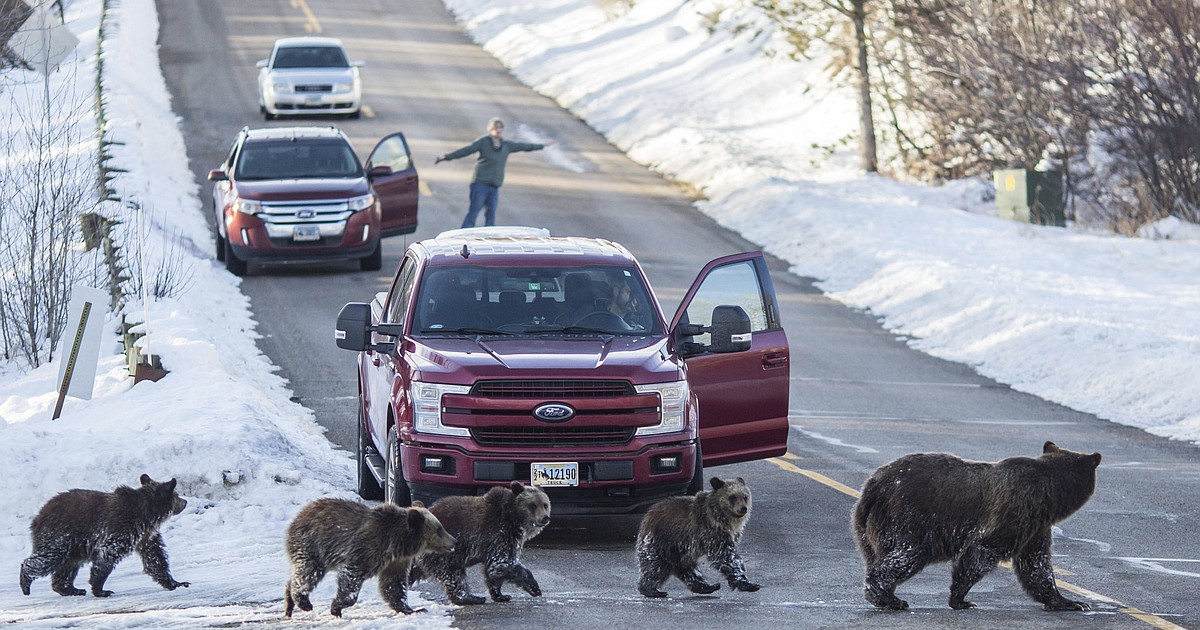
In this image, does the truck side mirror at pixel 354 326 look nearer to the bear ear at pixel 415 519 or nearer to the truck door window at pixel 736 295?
the truck door window at pixel 736 295

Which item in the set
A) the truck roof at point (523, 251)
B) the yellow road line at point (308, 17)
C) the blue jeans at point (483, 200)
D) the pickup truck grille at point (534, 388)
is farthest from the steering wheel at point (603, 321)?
the yellow road line at point (308, 17)

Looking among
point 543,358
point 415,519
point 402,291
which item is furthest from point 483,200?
point 415,519

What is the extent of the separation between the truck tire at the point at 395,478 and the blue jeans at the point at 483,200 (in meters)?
14.0

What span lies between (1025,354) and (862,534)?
1115cm

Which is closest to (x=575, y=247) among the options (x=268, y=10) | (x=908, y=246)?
(x=908, y=246)

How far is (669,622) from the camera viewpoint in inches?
330

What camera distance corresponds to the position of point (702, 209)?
30.6 metres

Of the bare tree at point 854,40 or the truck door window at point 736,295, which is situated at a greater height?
the bare tree at point 854,40

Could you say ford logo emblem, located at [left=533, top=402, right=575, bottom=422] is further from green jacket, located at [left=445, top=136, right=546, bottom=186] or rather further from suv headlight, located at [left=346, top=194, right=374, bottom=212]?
green jacket, located at [left=445, top=136, right=546, bottom=186]

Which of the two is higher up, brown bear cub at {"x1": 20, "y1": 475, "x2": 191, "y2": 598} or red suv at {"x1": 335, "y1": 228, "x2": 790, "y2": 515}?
red suv at {"x1": 335, "y1": 228, "x2": 790, "y2": 515}

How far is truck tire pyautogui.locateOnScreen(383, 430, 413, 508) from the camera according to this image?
1025 centimetres

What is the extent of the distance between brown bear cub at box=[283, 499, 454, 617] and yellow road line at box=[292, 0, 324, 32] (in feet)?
147

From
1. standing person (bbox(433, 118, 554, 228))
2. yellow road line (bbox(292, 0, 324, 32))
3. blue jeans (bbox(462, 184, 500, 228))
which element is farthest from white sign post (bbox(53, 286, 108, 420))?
yellow road line (bbox(292, 0, 324, 32))

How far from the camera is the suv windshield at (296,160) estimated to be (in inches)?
927
